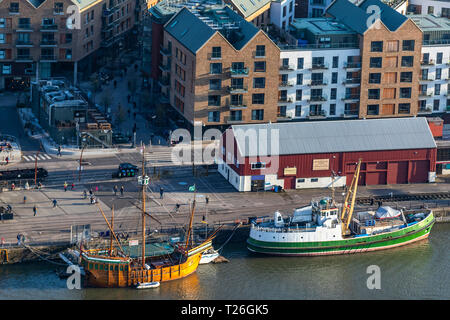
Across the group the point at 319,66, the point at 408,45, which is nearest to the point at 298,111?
the point at 319,66

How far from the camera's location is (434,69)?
623 feet

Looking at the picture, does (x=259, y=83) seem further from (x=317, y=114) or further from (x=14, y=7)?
(x=14, y=7)

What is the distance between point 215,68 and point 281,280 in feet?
149

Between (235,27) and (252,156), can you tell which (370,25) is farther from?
(252,156)

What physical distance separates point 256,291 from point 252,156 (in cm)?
2830

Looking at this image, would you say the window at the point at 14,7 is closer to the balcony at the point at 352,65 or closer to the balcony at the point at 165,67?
the balcony at the point at 165,67

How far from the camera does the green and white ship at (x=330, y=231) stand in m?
150

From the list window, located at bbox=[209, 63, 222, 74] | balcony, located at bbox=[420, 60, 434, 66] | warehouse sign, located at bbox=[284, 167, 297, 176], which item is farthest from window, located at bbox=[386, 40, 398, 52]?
warehouse sign, located at bbox=[284, 167, 297, 176]

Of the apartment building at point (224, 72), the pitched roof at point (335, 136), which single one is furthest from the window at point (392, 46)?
the pitched roof at point (335, 136)

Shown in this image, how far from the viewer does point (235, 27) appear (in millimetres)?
185000

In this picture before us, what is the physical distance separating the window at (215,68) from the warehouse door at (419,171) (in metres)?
30.5

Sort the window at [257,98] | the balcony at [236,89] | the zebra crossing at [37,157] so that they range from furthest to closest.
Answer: the window at [257,98]
the balcony at [236,89]
the zebra crossing at [37,157]

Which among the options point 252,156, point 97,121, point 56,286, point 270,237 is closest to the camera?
point 56,286

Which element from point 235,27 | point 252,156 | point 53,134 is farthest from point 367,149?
point 53,134
